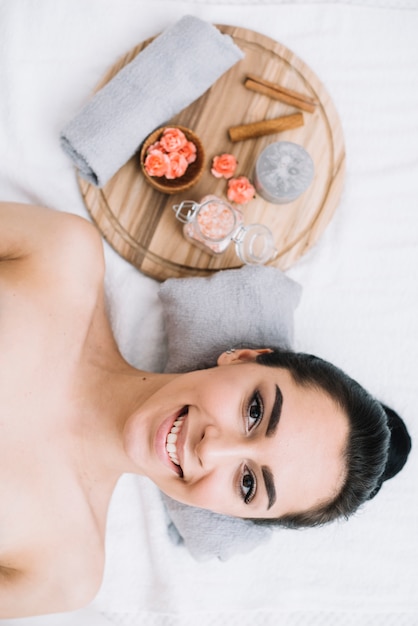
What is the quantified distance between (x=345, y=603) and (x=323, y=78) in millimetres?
1312

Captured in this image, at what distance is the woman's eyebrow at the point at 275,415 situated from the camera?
2.86ft

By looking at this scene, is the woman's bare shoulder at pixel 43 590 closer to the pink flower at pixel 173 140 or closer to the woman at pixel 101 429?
the woman at pixel 101 429

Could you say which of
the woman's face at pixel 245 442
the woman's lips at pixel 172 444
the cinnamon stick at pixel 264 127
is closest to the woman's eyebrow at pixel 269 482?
the woman's face at pixel 245 442

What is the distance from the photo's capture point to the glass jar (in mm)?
1149

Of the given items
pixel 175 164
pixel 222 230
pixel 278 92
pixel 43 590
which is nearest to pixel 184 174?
pixel 175 164

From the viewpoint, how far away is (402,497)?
4.39 feet

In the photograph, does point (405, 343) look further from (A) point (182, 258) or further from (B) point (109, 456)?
(B) point (109, 456)

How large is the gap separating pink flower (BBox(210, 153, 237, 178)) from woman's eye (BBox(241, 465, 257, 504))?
650 millimetres

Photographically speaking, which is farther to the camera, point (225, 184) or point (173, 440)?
point (225, 184)

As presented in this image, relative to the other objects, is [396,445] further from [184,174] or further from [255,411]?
[184,174]

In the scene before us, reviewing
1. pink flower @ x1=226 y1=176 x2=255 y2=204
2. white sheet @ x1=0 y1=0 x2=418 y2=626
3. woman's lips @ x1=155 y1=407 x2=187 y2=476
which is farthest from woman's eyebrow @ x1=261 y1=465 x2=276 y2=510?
pink flower @ x1=226 y1=176 x2=255 y2=204

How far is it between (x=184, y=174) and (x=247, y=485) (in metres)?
0.67

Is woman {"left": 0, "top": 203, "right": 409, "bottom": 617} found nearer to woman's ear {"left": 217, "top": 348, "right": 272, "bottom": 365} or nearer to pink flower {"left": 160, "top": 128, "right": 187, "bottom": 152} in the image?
woman's ear {"left": 217, "top": 348, "right": 272, "bottom": 365}

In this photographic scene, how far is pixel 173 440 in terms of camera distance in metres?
0.94
